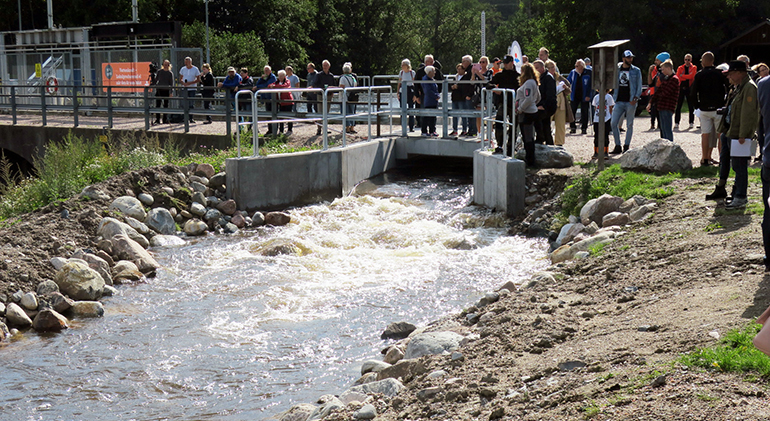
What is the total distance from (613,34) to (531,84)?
105ft

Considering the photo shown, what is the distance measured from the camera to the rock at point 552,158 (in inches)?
539

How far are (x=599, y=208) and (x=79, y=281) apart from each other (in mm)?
6997

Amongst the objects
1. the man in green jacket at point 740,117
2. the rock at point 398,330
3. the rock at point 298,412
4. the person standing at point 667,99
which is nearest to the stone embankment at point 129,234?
the rock at point 398,330

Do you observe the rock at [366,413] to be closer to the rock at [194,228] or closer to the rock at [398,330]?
the rock at [398,330]

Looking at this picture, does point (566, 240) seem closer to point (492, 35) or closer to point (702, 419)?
point (702, 419)

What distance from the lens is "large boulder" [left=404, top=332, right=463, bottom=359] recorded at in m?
6.42

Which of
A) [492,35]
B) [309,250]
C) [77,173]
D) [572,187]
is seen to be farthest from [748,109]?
[492,35]

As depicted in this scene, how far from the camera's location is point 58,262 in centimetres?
974

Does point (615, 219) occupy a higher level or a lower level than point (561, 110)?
lower

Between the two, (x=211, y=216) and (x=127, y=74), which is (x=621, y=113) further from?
(x=127, y=74)

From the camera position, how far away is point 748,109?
812 cm

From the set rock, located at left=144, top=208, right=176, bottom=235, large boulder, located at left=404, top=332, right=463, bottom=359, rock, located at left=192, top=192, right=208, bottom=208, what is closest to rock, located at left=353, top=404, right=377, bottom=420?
large boulder, located at left=404, top=332, right=463, bottom=359

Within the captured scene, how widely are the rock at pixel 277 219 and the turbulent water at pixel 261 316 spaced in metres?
0.19

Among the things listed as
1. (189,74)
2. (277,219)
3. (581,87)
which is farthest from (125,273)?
(189,74)
